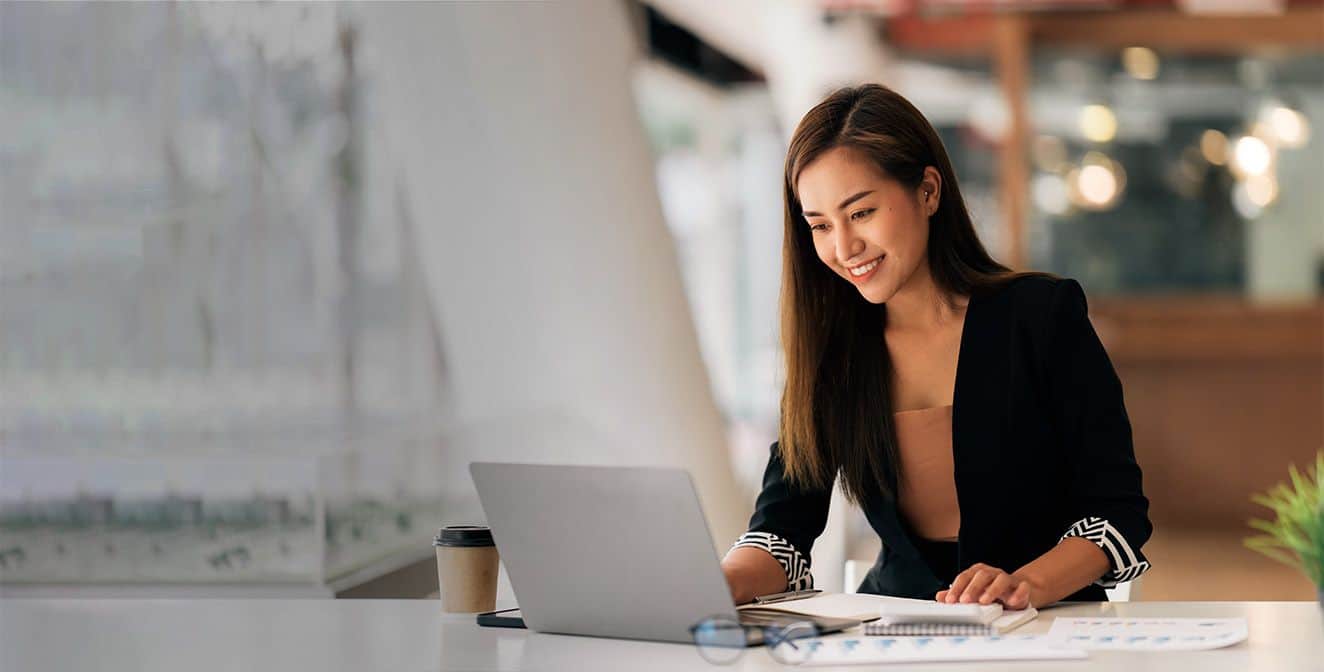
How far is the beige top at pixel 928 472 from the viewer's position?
222 centimetres

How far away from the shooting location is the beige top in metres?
2.22

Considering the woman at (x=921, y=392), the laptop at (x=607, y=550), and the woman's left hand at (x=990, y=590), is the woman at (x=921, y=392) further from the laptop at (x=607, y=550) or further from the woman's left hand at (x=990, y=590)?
the laptop at (x=607, y=550)

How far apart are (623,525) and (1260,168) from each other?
8.55 m

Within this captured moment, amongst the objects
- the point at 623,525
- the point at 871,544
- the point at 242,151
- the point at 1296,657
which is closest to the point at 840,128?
the point at 623,525

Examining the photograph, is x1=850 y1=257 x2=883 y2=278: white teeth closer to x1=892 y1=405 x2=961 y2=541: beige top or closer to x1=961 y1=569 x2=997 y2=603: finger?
x1=892 y1=405 x2=961 y2=541: beige top

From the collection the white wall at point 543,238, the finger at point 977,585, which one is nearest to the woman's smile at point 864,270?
the finger at point 977,585

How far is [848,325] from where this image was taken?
90.0 inches

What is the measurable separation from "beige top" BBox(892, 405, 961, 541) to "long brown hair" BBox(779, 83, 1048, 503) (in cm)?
3

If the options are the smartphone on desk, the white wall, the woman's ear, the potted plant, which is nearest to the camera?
the potted plant

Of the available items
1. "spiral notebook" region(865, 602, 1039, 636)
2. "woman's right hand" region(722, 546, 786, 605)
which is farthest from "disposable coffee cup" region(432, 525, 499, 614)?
"spiral notebook" region(865, 602, 1039, 636)

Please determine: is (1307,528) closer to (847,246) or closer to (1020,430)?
(1020,430)

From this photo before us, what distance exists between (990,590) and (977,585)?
17 millimetres

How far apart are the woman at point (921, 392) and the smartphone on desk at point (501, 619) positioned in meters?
0.30

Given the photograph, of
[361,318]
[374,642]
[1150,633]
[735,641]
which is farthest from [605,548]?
[361,318]
